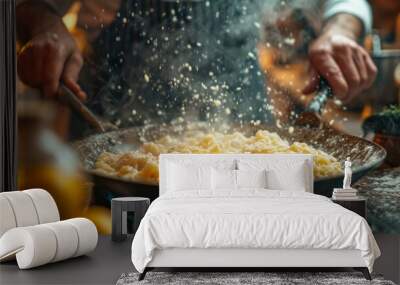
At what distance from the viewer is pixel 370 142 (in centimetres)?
783

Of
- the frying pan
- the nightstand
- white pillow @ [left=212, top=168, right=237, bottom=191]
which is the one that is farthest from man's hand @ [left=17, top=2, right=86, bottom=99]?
the nightstand

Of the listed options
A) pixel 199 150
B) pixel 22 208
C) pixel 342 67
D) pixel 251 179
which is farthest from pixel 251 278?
pixel 342 67

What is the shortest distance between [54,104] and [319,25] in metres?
3.05

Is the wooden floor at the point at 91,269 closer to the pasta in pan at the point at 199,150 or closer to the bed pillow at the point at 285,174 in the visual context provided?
the bed pillow at the point at 285,174

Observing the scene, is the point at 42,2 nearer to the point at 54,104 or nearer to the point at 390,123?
the point at 54,104

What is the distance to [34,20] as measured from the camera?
7.96m

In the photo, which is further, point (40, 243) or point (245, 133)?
point (245, 133)

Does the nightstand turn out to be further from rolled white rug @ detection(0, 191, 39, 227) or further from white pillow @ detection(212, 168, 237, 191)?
rolled white rug @ detection(0, 191, 39, 227)

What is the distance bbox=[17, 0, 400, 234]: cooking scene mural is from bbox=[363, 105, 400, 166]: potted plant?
11 mm

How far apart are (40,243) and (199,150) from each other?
8.91ft

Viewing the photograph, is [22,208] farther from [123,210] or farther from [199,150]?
[199,150]

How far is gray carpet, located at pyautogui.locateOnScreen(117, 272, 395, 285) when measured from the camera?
511 centimetres

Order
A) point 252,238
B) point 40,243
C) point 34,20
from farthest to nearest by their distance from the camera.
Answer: point 34,20
point 40,243
point 252,238

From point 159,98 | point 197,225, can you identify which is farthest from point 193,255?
point 159,98
